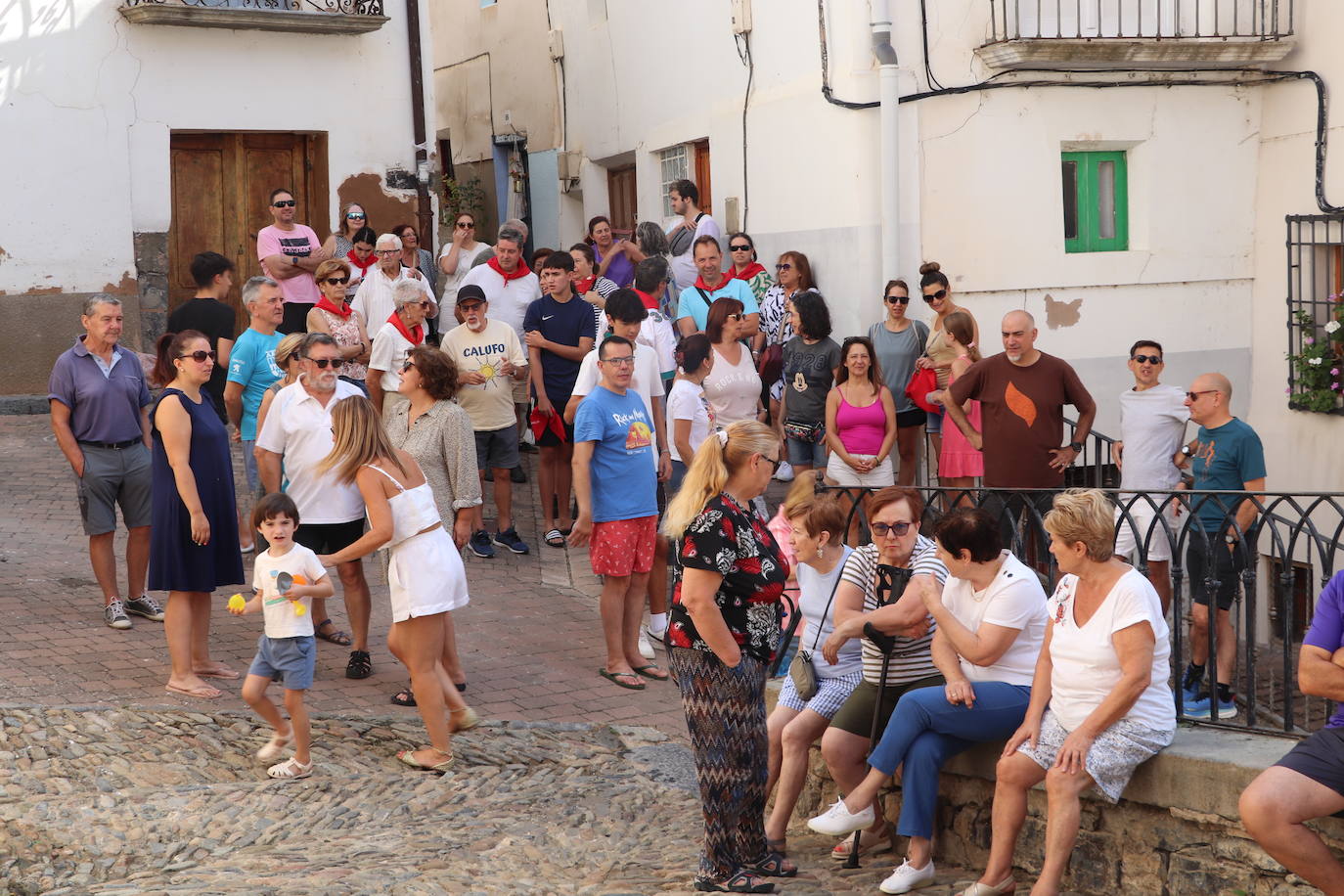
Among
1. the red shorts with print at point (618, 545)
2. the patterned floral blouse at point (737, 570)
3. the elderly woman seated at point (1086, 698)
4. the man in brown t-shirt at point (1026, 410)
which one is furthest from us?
the man in brown t-shirt at point (1026, 410)

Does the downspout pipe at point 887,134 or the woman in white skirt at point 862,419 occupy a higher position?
the downspout pipe at point 887,134

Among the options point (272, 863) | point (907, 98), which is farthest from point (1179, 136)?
point (272, 863)

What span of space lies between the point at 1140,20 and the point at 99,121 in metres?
9.26

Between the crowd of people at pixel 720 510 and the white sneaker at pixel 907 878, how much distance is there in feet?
0.08

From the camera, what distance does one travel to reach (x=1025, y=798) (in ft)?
16.6

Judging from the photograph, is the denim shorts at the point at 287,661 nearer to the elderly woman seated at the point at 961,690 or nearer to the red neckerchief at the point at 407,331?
the elderly woman seated at the point at 961,690

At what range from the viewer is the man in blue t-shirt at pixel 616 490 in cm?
763

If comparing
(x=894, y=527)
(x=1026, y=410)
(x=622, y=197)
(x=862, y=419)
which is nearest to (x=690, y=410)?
(x=862, y=419)

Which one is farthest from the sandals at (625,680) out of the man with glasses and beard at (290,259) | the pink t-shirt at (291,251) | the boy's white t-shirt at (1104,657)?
the pink t-shirt at (291,251)

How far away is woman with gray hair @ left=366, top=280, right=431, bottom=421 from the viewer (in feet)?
31.2

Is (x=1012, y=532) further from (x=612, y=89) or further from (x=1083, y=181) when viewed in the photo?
(x=612, y=89)

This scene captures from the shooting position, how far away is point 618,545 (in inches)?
305

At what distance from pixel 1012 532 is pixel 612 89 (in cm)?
1100

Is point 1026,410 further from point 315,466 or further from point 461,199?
point 461,199
